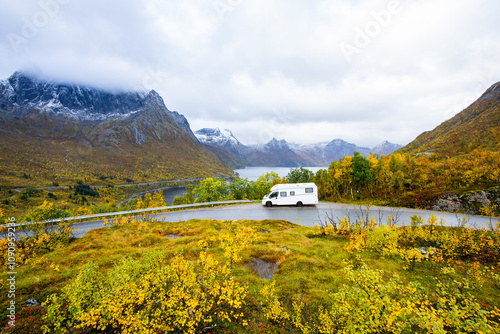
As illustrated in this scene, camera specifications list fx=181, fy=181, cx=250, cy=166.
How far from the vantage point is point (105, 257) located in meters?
9.50

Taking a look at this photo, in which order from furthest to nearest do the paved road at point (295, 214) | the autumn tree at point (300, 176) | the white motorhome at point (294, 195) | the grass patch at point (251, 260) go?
the autumn tree at point (300, 176) → the white motorhome at point (294, 195) → the paved road at point (295, 214) → the grass patch at point (251, 260)

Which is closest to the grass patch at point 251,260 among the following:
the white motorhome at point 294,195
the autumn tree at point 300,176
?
the white motorhome at point 294,195

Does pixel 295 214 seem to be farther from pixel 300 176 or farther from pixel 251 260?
pixel 300 176

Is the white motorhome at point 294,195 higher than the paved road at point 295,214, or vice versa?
the white motorhome at point 294,195

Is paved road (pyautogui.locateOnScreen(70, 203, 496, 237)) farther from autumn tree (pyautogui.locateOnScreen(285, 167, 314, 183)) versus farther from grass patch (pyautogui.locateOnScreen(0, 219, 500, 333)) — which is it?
autumn tree (pyautogui.locateOnScreen(285, 167, 314, 183))

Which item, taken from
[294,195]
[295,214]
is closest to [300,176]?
[294,195]

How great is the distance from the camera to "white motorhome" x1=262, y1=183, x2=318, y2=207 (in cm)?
2295

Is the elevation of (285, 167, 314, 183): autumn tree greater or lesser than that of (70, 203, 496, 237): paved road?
greater

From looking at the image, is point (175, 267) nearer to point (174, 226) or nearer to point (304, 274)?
point (304, 274)

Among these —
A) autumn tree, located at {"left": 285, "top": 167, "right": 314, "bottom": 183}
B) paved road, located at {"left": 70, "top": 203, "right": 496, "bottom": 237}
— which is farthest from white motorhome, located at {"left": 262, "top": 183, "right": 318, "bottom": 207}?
autumn tree, located at {"left": 285, "top": 167, "right": 314, "bottom": 183}

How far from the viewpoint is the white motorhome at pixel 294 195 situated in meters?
23.0

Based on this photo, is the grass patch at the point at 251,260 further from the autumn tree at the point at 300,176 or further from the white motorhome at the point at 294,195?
the autumn tree at the point at 300,176

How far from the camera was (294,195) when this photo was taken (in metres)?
23.2

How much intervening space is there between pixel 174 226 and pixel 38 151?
259 metres
